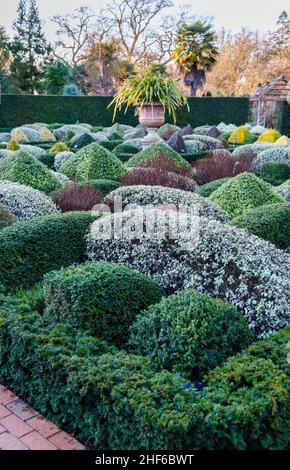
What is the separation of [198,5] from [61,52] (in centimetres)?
1050

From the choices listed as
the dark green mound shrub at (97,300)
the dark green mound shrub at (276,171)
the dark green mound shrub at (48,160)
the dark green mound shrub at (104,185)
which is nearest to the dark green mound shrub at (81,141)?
the dark green mound shrub at (48,160)

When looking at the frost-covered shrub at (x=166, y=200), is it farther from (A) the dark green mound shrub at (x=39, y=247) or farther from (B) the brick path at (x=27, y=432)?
(B) the brick path at (x=27, y=432)

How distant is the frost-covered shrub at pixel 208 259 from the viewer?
388 cm

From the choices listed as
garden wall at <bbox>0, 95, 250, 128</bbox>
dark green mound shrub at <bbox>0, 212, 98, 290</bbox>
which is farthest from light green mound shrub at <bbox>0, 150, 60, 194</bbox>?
garden wall at <bbox>0, 95, 250, 128</bbox>

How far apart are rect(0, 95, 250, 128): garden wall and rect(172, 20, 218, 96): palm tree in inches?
114

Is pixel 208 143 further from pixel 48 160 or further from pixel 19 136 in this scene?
pixel 19 136

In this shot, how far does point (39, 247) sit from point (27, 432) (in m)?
2.18

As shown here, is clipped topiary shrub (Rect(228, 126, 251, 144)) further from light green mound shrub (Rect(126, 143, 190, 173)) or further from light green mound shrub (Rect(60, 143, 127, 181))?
light green mound shrub (Rect(60, 143, 127, 181))

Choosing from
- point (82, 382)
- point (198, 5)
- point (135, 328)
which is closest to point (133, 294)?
point (135, 328)

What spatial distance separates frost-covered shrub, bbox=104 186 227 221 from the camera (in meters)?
5.64

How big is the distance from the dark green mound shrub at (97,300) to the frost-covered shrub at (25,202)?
7.18ft

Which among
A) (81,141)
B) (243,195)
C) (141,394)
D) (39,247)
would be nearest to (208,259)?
(39,247)
